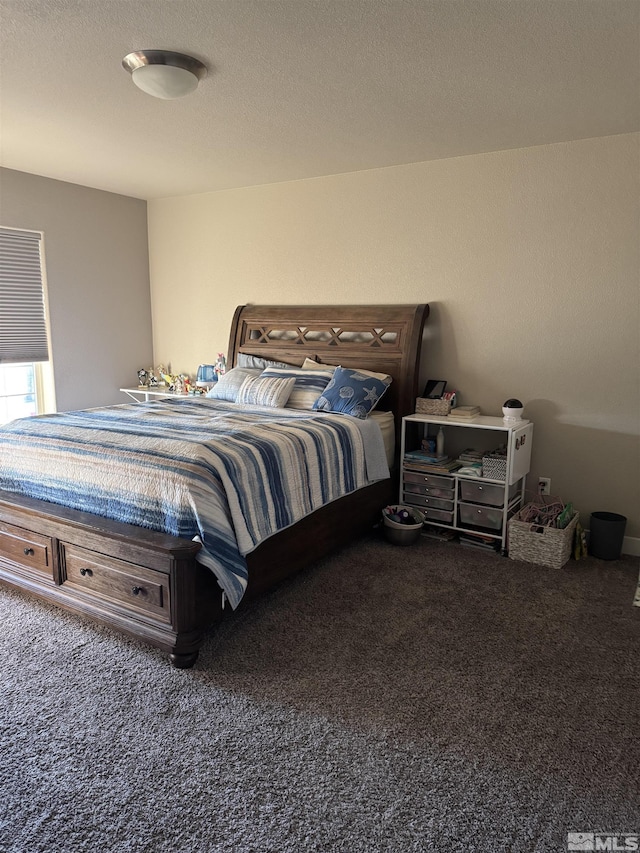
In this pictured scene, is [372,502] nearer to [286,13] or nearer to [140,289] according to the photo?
[286,13]

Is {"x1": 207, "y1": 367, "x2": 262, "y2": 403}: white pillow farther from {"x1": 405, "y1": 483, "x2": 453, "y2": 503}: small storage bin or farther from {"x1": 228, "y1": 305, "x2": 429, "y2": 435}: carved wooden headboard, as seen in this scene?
{"x1": 405, "y1": 483, "x2": 453, "y2": 503}: small storage bin

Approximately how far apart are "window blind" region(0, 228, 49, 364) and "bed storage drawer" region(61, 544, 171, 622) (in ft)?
8.30

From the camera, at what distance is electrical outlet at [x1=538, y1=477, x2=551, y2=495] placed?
3797mm

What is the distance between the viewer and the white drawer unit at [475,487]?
11.6ft

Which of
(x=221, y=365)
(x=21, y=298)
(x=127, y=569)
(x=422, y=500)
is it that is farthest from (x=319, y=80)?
(x=21, y=298)

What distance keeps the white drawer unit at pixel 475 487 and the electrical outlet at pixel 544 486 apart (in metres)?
0.11

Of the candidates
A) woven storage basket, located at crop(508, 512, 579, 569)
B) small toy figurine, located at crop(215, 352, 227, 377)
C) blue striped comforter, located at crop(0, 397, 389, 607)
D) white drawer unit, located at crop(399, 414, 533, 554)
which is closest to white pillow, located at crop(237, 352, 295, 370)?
small toy figurine, located at crop(215, 352, 227, 377)

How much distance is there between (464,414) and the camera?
3799 millimetres

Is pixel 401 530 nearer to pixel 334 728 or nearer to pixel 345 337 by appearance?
pixel 345 337

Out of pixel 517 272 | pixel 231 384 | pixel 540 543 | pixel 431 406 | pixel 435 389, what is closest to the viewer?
pixel 540 543

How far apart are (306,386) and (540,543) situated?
1.80 m

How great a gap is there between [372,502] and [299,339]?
1533 mm

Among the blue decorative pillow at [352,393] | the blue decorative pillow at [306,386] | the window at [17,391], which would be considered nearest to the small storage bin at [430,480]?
the blue decorative pillow at [352,393]

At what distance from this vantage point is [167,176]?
449 centimetres
